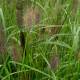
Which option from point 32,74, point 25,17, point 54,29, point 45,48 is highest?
point 25,17

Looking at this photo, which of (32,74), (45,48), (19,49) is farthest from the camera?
(45,48)

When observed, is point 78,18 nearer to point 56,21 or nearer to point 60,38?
point 60,38

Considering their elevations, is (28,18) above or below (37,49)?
above

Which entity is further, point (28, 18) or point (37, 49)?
point (37, 49)

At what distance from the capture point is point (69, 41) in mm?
1411

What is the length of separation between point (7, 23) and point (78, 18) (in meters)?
0.64

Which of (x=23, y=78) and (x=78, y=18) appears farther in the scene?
(x=78, y=18)

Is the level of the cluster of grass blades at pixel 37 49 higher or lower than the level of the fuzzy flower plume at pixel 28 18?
lower

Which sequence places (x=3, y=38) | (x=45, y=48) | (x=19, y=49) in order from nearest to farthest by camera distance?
(x=3, y=38)
(x=19, y=49)
(x=45, y=48)

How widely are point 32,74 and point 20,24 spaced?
17.3 inches

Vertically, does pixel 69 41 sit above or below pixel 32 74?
above

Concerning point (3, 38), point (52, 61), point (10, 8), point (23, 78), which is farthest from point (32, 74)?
point (10, 8)

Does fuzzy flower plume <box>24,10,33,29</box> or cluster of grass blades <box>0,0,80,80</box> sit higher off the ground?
fuzzy flower plume <box>24,10,33,29</box>

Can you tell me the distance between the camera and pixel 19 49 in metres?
0.92
